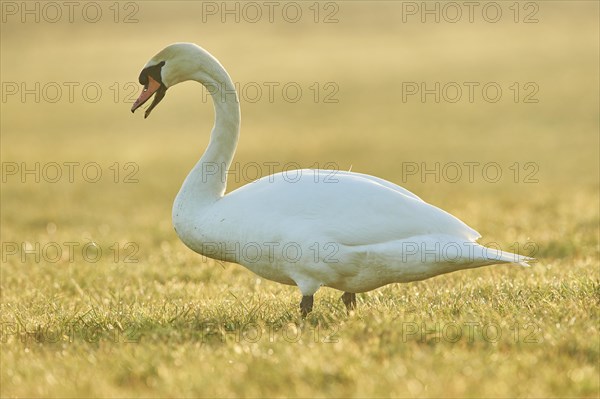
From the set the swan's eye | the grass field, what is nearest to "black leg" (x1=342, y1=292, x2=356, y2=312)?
the grass field

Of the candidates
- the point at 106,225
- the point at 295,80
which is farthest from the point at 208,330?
the point at 295,80

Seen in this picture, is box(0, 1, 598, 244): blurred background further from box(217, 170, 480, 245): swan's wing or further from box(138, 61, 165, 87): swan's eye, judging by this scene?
box(138, 61, 165, 87): swan's eye

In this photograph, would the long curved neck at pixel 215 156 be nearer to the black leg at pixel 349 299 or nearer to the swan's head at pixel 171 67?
the swan's head at pixel 171 67

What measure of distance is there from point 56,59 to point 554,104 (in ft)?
69.2

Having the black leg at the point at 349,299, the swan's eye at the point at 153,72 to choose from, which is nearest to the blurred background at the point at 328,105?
the black leg at the point at 349,299

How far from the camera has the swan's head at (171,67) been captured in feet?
20.3

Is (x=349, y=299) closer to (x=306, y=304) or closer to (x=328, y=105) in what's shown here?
(x=306, y=304)

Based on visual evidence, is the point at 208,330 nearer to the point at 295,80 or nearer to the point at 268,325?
the point at 268,325

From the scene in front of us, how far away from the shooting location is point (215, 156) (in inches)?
254

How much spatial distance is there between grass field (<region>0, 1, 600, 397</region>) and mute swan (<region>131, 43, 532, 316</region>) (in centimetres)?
24

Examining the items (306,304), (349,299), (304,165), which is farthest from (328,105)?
(306,304)

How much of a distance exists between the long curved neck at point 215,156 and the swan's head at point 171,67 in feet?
0.25

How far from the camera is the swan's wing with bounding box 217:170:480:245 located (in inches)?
212

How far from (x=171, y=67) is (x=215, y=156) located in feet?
2.34
